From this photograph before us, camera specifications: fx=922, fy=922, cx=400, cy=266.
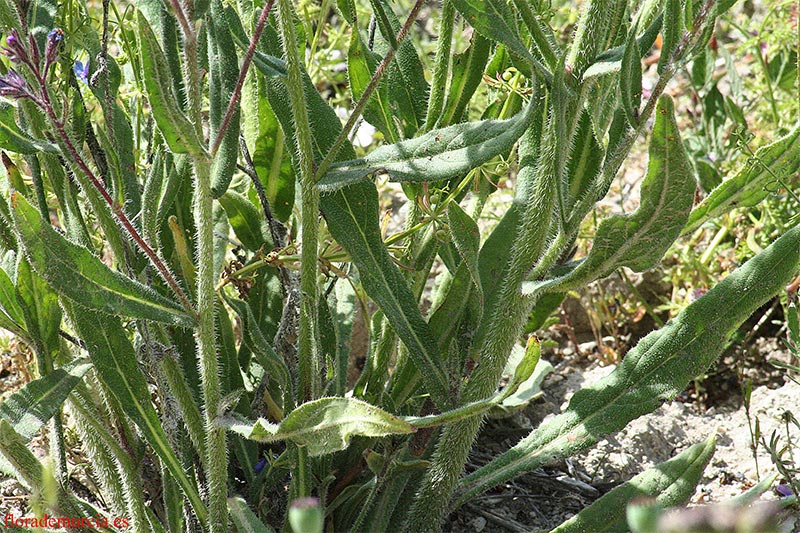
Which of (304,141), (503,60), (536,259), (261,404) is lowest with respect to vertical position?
(261,404)

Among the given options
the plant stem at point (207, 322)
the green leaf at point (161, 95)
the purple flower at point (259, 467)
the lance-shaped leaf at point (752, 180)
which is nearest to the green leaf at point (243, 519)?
the plant stem at point (207, 322)

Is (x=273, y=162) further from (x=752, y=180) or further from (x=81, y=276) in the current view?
(x=752, y=180)

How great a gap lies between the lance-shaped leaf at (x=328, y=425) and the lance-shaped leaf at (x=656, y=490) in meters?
0.53

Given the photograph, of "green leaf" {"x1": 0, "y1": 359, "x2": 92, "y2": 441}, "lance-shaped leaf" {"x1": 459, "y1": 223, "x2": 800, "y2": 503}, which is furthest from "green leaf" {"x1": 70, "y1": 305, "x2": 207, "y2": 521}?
"lance-shaped leaf" {"x1": 459, "y1": 223, "x2": 800, "y2": 503}

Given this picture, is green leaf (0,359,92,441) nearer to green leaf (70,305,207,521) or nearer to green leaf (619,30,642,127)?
green leaf (70,305,207,521)

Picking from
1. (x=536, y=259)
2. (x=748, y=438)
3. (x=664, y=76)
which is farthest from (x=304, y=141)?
(x=748, y=438)

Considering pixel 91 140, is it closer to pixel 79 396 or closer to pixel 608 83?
pixel 79 396

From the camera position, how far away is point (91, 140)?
1.79 meters

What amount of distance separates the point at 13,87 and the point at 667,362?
4.21ft

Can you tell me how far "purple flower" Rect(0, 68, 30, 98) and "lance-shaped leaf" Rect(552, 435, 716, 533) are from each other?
124 cm

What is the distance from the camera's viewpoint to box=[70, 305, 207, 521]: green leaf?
1.71 m

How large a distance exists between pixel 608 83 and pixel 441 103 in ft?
1.11

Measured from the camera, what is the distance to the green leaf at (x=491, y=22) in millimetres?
1572

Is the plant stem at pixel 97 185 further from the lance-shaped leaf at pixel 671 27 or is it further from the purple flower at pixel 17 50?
the lance-shaped leaf at pixel 671 27
